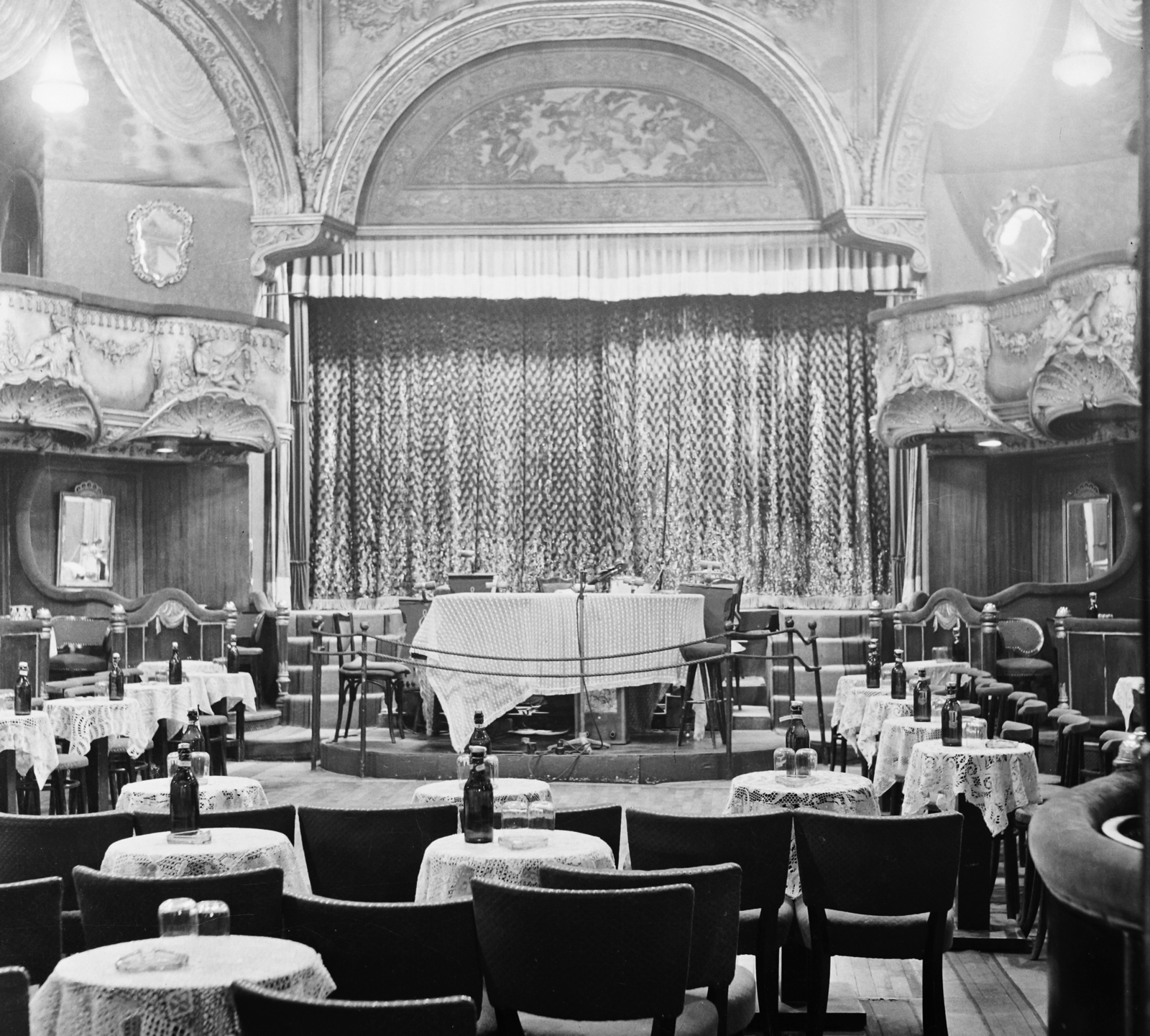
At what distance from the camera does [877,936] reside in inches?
171

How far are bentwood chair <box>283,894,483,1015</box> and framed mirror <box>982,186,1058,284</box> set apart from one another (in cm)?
1151

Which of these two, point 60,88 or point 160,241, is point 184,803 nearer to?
point 60,88

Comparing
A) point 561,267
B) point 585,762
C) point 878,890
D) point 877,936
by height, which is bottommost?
point 585,762

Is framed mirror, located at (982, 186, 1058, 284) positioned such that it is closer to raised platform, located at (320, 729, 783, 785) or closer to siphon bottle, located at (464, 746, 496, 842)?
raised platform, located at (320, 729, 783, 785)

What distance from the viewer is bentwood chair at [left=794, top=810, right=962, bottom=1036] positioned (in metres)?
4.24

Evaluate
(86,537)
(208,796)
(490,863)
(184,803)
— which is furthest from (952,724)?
(86,537)

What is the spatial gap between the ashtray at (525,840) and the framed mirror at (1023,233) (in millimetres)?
10597

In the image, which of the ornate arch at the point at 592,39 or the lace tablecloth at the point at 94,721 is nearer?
the lace tablecloth at the point at 94,721

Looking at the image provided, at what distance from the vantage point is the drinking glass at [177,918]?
3102 millimetres

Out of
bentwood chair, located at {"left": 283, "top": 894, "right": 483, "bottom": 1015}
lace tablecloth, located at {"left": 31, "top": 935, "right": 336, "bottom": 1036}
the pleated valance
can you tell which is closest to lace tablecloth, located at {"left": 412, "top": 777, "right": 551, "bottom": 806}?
bentwood chair, located at {"left": 283, "top": 894, "right": 483, "bottom": 1015}

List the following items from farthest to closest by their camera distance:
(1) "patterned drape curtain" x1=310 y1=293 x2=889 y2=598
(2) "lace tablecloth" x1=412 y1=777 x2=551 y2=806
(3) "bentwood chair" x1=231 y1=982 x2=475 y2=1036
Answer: (1) "patterned drape curtain" x1=310 y1=293 x2=889 y2=598 < (2) "lace tablecloth" x1=412 y1=777 x2=551 y2=806 < (3) "bentwood chair" x1=231 y1=982 x2=475 y2=1036

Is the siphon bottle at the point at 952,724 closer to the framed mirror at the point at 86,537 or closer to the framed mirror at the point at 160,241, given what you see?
the framed mirror at the point at 86,537

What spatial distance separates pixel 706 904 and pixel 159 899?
49.3 inches

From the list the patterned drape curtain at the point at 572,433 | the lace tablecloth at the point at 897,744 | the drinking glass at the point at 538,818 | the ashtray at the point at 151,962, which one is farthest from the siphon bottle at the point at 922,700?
the patterned drape curtain at the point at 572,433
